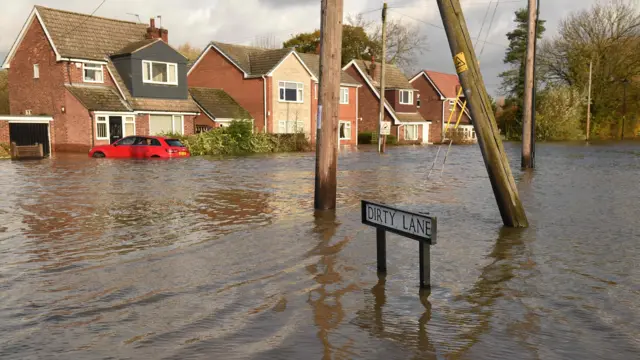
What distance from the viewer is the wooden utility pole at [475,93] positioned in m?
9.31

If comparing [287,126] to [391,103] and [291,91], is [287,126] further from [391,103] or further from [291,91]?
[391,103]

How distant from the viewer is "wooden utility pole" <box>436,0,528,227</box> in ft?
30.6

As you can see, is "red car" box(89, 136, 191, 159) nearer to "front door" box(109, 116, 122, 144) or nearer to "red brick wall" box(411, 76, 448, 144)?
"front door" box(109, 116, 122, 144)

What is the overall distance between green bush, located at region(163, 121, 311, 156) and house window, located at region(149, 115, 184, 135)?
3102 mm

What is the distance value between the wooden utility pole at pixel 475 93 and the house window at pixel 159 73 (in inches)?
1332

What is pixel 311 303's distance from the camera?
19.5 feet

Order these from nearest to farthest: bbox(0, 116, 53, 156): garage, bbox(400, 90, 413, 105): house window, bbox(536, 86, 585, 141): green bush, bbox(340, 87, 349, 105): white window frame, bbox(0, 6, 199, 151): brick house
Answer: bbox(0, 116, 53, 156): garage < bbox(0, 6, 199, 151): brick house < bbox(340, 87, 349, 105): white window frame < bbox(400, 90, 413, 105): house window < bbox(536, 86, 585, 141): green bush

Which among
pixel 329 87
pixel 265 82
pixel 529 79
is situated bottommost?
pixel 329 87

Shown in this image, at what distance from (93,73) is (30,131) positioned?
5306 mm

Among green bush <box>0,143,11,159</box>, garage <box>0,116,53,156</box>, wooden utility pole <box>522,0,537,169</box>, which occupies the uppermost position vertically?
wooden utility pole <box>522,0,537,169</box>

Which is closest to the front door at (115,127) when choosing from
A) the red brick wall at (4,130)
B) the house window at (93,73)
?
the house window at (93,73)

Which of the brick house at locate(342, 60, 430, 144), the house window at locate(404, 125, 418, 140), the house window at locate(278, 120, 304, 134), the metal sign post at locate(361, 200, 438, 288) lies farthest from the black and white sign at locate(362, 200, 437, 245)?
the house window at locate(404, 125, 418, 140)

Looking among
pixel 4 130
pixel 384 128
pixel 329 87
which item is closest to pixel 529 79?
pixel 329 87

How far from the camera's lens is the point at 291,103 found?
49719mm
